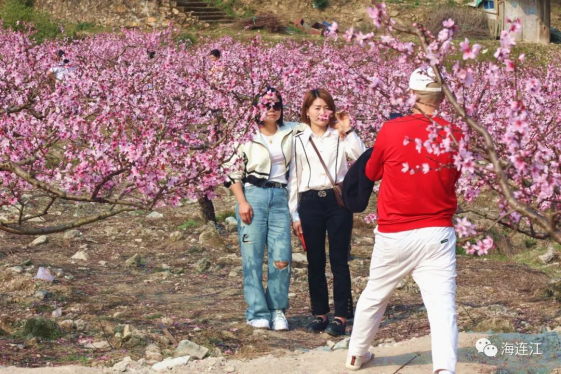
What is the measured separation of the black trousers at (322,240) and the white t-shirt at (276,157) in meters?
0.26

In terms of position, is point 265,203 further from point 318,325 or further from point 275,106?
point 318,325

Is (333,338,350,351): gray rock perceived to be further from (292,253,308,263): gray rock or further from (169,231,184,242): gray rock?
(169,231,184,242): gray rock

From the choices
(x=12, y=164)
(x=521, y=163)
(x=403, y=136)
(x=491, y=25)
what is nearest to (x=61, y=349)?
(x=12, y=164)

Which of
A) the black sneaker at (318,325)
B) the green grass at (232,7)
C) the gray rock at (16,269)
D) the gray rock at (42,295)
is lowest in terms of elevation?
the gray rock at (16,269)

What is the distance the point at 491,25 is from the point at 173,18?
1188cm

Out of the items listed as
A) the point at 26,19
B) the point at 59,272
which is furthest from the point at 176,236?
the point at 26,19

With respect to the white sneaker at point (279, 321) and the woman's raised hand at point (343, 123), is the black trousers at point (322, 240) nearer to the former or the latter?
the white sneaker at point (279, 321)

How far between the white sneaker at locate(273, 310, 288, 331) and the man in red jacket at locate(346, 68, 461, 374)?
237cm

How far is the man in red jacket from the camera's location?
4844 millimetres

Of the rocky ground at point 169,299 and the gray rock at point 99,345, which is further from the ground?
the gray rock at point 99,345

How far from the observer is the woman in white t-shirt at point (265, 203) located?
7.04 metres

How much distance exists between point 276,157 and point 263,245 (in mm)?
752

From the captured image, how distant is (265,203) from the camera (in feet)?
23.3

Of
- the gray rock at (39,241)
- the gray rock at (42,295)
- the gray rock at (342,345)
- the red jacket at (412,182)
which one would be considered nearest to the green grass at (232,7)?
the gray rock at (39,241)
